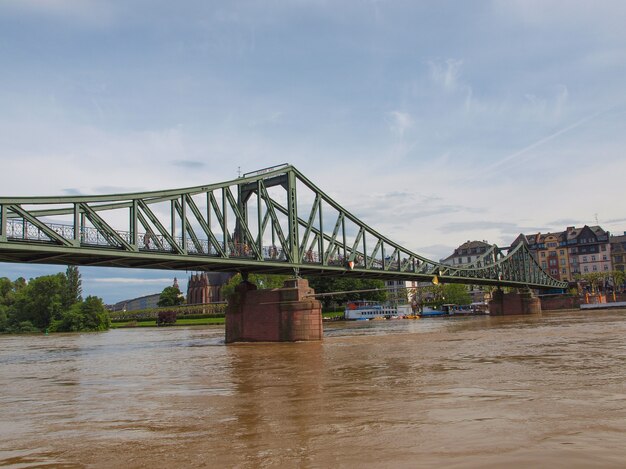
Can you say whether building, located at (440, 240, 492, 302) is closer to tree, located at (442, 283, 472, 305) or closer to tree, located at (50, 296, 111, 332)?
tree, located at (442, 283, 472, 305)

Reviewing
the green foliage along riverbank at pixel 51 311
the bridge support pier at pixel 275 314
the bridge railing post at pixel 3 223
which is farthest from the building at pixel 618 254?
the bridge railing post at pixel 3 223

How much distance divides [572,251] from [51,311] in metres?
121

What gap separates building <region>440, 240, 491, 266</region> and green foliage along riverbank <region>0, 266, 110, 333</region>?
101098 mm

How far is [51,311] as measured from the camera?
10869 cm

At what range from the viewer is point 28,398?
16.5 metres

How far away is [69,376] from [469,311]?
11661 centimetres

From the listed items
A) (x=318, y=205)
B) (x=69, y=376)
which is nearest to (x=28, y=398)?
(x=69, y=376)

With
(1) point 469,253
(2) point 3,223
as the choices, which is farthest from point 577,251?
(2) point 3,223

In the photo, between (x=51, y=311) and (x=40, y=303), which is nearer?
(x=51, y=311)

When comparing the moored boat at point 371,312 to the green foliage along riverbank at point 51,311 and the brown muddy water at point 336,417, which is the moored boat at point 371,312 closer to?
the green foliage along riverbank at point 51,311

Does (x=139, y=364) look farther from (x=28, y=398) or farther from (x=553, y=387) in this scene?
(x=553, y=387)

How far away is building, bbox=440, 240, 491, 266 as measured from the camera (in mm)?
160288

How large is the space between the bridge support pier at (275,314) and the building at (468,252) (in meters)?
126

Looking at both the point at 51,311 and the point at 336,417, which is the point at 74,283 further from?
the point at 336,417
